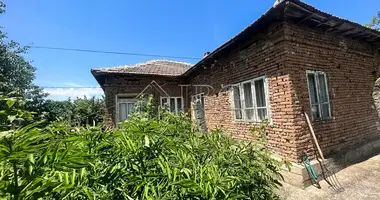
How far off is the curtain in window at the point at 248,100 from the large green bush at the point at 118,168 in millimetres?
4397

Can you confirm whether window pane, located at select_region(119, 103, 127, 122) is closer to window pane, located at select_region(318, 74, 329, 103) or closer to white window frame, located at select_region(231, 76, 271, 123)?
white window frame, located at select_region(231, 76, 271, 123)

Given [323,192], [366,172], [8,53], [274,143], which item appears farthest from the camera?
[8,53]

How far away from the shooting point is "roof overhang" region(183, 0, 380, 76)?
4047mm

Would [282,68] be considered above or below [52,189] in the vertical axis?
above

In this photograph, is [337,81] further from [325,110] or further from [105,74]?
[105,74]

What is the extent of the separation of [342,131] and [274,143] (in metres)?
1.94

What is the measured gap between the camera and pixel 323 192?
370 centimetres

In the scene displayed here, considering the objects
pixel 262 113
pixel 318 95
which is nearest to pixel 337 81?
pixel 318 95

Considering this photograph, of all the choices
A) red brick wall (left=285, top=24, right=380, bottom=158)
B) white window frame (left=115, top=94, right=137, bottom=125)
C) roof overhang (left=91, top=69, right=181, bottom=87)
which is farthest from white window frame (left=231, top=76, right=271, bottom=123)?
white window frame (left=115, top=94, right=137, bottom=125)

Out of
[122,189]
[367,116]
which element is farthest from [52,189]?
[367,116]

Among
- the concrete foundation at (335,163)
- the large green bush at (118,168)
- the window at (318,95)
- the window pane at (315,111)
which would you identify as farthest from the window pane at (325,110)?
the large green bush at (118,168)

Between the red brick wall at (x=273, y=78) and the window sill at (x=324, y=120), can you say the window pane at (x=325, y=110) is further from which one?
the red brick wall at (x=273, y=78)

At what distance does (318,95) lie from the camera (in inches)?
192

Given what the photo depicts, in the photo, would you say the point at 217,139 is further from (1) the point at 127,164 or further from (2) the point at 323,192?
(2) the point at 323,192
